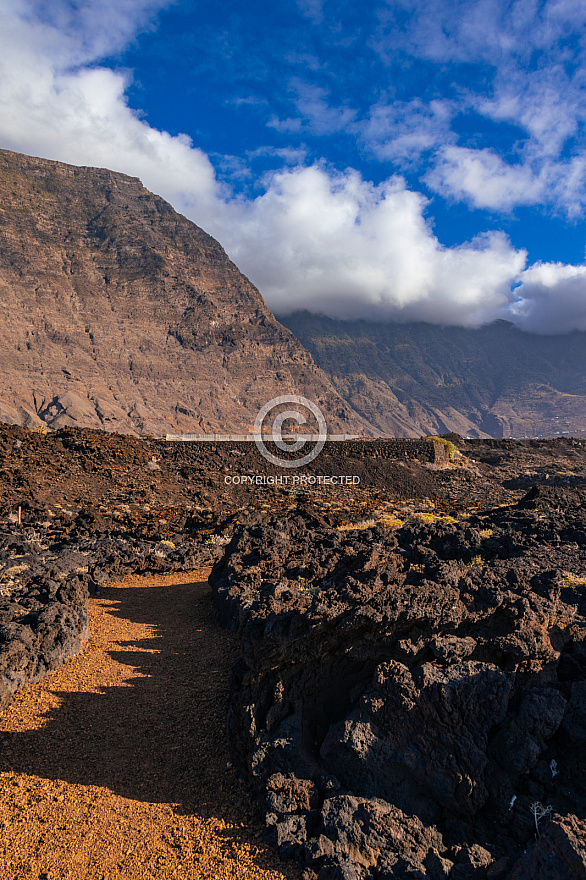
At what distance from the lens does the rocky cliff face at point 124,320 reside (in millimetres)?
86812

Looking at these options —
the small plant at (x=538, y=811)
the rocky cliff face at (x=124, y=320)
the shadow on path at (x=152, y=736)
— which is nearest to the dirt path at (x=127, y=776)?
the shadow on path at (x=152, y=736)

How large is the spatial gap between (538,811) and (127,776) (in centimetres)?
382

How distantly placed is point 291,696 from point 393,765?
3.76 ft

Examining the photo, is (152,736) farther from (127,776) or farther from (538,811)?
(538,811)

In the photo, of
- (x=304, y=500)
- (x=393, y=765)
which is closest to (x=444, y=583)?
(x=393, y=765)

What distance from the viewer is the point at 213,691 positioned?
22.0 feet

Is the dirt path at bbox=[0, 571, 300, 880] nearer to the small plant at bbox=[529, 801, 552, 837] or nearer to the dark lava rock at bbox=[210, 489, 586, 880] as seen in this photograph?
the dark lava rock at bbox=[210, 489, 586, 880]

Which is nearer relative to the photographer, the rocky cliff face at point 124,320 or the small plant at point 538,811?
the small plant at point 538,811

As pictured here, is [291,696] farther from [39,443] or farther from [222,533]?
[39,443]

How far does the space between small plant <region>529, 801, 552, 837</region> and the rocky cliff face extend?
3118 inches

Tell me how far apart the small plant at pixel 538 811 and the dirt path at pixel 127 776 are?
2.01m

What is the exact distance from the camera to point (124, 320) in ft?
345

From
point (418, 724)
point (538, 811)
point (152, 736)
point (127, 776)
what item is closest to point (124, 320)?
point (152, 736)

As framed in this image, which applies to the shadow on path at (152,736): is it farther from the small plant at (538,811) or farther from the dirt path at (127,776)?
the small plant at (538,811)
